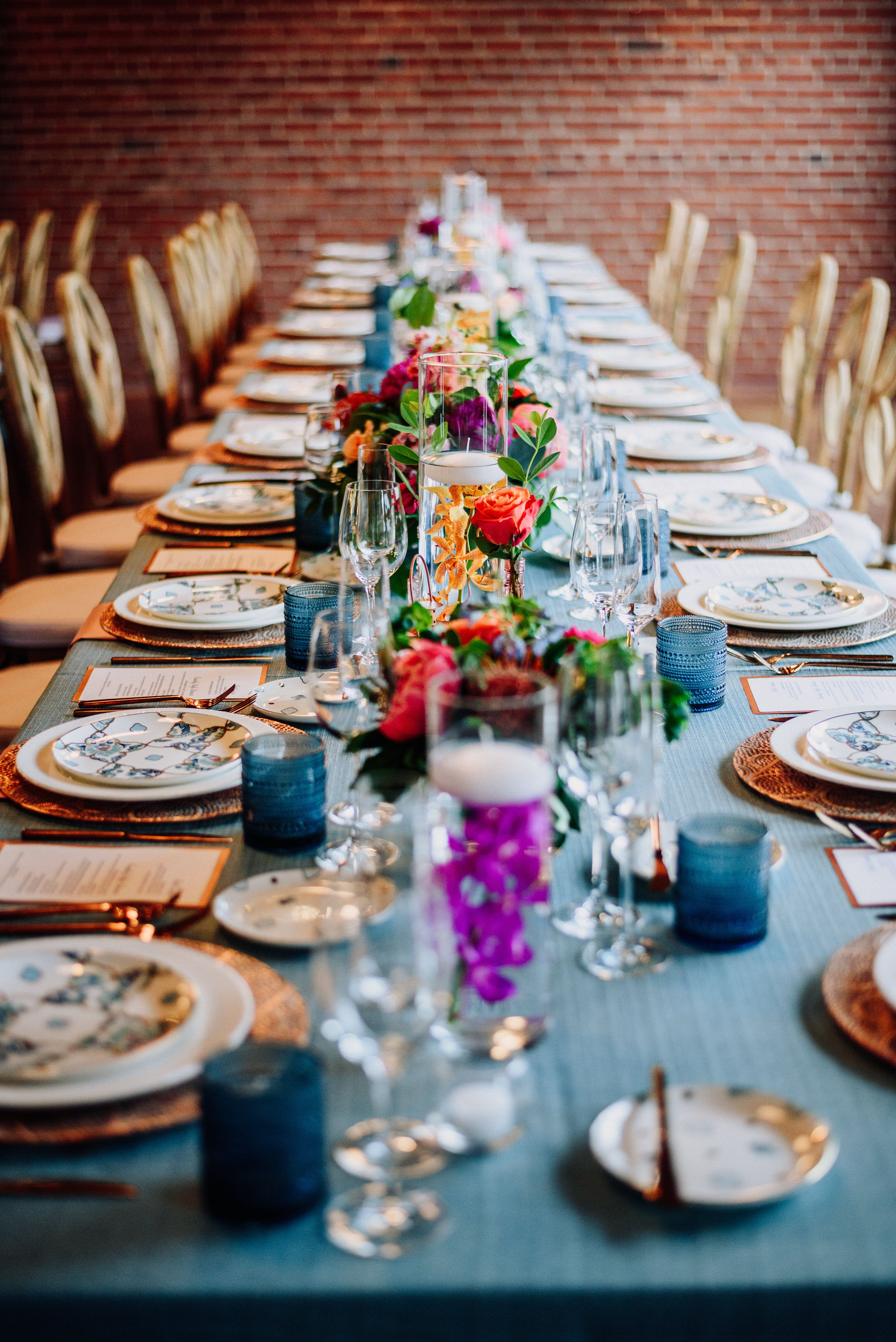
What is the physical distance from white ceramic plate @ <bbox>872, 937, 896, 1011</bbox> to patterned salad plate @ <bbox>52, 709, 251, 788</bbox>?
0.67 metres

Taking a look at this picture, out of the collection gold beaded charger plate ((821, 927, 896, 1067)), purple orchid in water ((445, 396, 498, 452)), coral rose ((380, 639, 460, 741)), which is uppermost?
purple orchid in water ((445, 396, 498, 452))

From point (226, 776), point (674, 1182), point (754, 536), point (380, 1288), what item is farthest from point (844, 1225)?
point (754, 536)

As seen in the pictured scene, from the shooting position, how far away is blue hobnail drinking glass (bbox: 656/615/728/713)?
1673mm

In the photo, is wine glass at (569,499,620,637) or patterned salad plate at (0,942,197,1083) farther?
wine glass at (569,499,620,637)

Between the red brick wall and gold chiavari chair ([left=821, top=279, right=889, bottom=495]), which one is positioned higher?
the red brick wall

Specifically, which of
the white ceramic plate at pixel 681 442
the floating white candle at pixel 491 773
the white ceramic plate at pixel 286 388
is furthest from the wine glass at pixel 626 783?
the white ceramic plate at pixel 286 388

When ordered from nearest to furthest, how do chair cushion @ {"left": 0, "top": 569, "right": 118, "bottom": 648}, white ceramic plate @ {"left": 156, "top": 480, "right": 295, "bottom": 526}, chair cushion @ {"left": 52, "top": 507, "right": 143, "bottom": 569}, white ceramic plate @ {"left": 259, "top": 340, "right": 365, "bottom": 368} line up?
white ceramic plate @ {"left": 156, "top": 480, "right": 295, "bottom": 526} < chair cushion @ {"left": 0, "top": 569, "right": 118, "bottom": 648} < chair cushion @ {"left": 52, "top": 507, "right": 143, "bottom": 569} < white ceramic plate @ {"left": 259, "top": 340, "right": 365, "bottom": 368}

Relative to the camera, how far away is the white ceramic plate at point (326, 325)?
4.53 meters

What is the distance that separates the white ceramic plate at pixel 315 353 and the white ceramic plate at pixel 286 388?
10 cm

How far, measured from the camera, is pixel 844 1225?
845 millimetres

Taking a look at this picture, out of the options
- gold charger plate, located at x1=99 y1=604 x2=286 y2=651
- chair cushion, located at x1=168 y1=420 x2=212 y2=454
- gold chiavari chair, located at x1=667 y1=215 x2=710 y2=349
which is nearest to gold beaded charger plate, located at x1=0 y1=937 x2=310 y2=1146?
gold charger plate, located at x1=99 y1=604 x2=286 y2=651

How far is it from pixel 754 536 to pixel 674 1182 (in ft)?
5.49

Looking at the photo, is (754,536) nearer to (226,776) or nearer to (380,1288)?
(226,776)

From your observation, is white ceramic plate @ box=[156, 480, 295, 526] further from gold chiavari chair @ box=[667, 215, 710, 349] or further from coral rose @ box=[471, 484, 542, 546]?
gold chiavari chair @ box=[667, 215, 710, 349]
